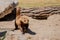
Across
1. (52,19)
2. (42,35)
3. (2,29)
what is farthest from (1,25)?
(42,35)

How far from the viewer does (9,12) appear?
982 cm

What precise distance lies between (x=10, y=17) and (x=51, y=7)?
4.41 feet

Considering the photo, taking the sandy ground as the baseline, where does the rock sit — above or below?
above

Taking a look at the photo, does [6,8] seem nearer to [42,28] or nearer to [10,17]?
[10,17]

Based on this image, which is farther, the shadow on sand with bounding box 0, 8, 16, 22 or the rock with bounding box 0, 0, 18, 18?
the shadow on sand with bounding box 0, 8, 16, 22

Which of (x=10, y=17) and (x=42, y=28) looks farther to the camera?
(x=10, y=17)

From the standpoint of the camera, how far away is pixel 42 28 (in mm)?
8297

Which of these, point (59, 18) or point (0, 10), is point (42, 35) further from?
point (0, 10)

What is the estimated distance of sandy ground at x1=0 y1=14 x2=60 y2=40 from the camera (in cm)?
739

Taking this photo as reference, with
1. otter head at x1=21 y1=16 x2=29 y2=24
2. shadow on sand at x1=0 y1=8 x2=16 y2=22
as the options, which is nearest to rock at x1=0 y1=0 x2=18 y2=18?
shadow on sand at x1=0 y1=8 x2=16 y2=22

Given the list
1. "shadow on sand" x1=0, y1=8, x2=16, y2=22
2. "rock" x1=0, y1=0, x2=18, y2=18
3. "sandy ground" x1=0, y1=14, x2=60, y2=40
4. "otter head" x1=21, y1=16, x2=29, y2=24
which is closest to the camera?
"sandy ground" x1=0, y1=14, x2=60, y2=40

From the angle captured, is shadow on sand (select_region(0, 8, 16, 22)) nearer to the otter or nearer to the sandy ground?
the sandy ground

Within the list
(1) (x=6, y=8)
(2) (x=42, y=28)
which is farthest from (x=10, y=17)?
(2) (x=42, y=28)

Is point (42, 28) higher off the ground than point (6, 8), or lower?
lower
